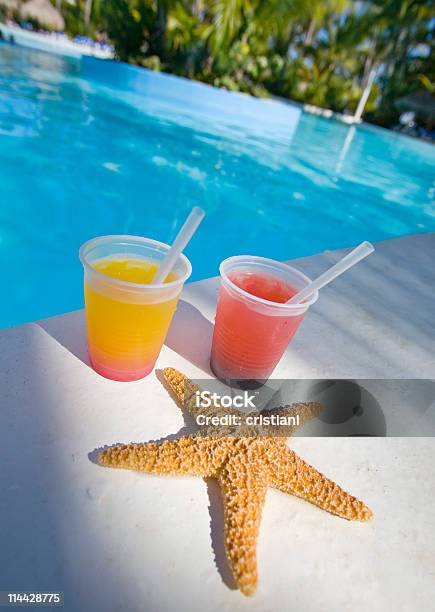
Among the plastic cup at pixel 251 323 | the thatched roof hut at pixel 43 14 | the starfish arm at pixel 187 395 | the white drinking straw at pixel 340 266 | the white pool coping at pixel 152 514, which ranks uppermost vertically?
the thatched roof hut at pixel 43 14

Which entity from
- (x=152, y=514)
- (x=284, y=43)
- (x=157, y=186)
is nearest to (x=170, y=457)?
(x=152, y=514)

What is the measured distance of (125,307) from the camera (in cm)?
121

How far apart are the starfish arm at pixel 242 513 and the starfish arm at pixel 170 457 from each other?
0.15 ft

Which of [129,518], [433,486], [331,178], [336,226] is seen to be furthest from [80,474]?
[331,178]

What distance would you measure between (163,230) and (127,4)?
13487 mm

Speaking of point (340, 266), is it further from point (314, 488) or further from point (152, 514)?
point (152, 514)

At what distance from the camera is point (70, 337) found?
5.36 feet

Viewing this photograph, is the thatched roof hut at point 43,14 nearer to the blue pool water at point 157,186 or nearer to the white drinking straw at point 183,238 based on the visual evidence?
the blue pool water at point 157,186

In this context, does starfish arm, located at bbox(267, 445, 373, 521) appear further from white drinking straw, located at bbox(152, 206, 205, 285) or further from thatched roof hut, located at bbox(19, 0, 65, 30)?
thatched roof hut, located at bbox(19, 0, 65, 30)

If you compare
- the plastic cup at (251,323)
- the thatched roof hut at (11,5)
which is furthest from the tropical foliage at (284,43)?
the plastic cup at (251,323)

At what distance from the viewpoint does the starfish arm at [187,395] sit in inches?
50.8

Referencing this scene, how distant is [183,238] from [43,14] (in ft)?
105

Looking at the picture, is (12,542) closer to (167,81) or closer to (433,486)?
(433,486)

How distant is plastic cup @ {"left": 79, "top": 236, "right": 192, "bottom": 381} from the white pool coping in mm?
111
